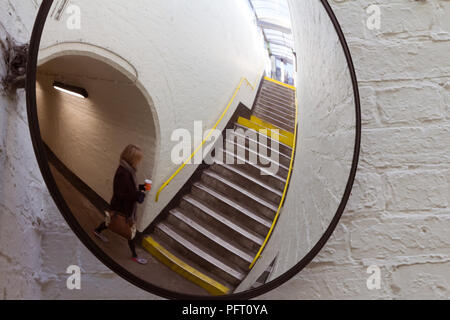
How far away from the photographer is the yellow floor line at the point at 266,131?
56cm

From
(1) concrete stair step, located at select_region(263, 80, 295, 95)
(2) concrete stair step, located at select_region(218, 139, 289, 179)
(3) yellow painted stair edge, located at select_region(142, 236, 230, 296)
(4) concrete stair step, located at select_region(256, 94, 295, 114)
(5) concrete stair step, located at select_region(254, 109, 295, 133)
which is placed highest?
(1) concrete stair step, located at select_region(263, 80, 295, 95)

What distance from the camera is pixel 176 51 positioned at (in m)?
0.53

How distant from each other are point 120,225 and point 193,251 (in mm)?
137

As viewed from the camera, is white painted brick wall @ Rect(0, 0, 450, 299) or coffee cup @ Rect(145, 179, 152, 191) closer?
coffee cup @ Rect(145, 179, 152, 191)

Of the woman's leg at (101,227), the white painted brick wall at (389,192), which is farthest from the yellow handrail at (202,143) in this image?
the white painted brick wall at (389,192)

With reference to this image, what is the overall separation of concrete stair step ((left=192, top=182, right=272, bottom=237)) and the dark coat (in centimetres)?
11

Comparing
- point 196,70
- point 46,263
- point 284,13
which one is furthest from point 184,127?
point 46,263

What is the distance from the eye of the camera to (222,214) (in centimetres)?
53

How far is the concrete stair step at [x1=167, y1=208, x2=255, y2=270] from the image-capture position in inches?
20.4

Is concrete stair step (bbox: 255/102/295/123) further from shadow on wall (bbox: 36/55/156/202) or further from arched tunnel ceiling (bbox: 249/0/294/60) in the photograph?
shadow on wall (bbox: 36/55/156/202)

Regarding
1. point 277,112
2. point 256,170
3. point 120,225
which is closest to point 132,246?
point 120,225

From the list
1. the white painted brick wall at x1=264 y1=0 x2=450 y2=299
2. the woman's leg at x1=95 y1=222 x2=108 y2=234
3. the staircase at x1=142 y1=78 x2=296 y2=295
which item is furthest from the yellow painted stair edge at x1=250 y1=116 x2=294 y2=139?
the woman's leg at x1=95 y1=222 x2=108 y2=234

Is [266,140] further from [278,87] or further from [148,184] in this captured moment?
[148,184]
